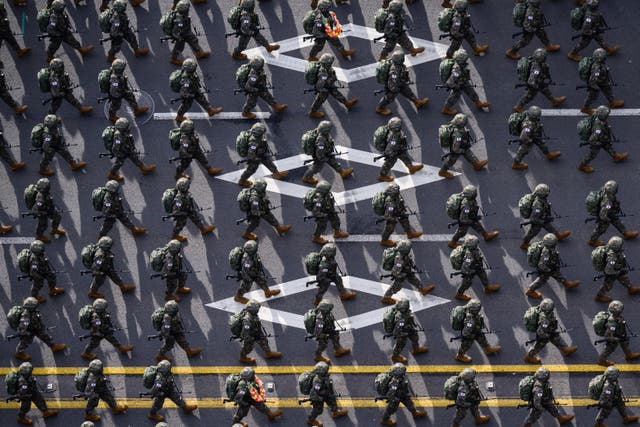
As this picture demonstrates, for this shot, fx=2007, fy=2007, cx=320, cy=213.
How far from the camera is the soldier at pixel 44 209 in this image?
180 ft

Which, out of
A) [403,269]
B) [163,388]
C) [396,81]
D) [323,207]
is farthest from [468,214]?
[163,388]

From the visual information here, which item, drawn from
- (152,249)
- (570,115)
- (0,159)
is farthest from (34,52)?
(570,115)

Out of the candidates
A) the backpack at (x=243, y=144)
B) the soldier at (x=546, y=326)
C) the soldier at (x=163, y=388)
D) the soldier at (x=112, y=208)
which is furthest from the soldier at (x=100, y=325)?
the soldier at (x=546, y=326)

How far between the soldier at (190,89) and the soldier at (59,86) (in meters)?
3.18

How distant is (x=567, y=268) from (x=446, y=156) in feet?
15.1

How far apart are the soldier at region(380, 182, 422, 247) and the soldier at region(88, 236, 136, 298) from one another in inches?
292

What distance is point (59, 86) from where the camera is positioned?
57875 millimetres

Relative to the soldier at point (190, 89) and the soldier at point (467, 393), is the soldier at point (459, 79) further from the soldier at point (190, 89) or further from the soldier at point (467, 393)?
the soldier at point (467, 393)

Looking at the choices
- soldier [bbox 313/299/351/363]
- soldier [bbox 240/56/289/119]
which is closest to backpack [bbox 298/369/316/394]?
soldier [bbox 313/299/351/363]

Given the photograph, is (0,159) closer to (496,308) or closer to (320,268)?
(320,268)

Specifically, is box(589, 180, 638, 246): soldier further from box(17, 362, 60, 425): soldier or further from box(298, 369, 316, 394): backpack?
box(17, 362, 60, 425): soldier

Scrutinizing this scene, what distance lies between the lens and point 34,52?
6094 centimetres

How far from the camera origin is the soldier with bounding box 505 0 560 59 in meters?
58.1

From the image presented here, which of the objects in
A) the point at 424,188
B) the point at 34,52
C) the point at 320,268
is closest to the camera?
the point at 320,268
